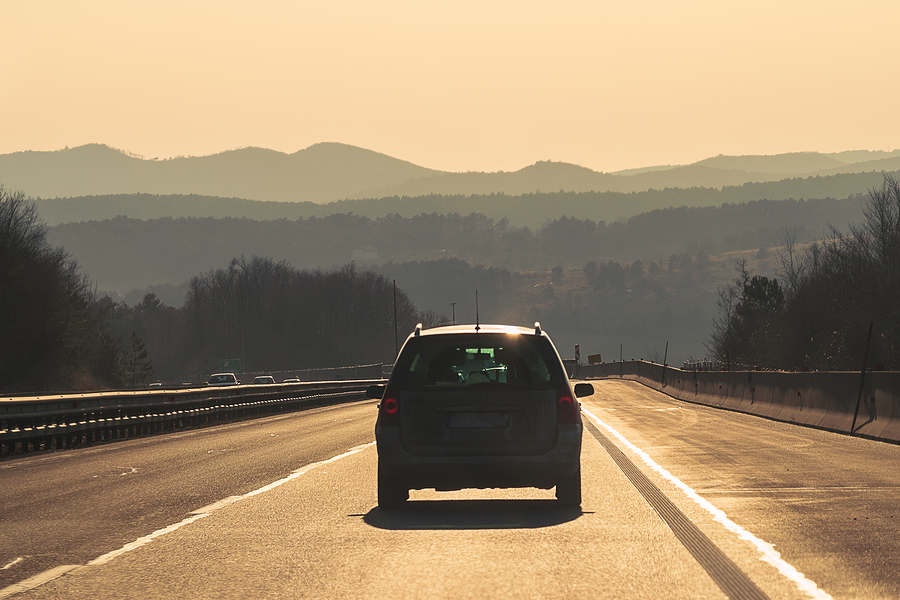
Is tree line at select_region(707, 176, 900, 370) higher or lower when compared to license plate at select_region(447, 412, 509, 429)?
higher

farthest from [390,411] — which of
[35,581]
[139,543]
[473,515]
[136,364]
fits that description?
[136,364]

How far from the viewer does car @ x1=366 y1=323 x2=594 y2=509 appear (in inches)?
397

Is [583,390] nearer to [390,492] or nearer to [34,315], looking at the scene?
[390,492]

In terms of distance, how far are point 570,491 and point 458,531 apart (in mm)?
1745

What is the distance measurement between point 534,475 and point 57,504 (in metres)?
5.17

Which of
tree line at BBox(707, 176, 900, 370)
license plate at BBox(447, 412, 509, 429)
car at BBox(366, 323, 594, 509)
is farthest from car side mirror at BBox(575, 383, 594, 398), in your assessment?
tree line at BBox(707, 176, 900, 370)

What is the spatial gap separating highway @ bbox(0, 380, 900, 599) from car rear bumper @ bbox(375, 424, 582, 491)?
1.15ft

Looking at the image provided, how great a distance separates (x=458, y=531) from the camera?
30.1ft

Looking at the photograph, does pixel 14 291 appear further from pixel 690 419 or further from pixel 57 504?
pixel 57 504

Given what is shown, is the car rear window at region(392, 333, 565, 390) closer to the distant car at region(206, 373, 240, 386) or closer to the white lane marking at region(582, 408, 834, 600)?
the white lane marking at region(582, 408, 834, 600)

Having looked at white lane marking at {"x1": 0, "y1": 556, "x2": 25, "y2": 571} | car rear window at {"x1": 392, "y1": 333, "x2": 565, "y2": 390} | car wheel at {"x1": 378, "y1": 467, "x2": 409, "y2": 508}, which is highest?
car rear window at {"x1": 392, "y1": 333, "x2": 565, "y2": 390}

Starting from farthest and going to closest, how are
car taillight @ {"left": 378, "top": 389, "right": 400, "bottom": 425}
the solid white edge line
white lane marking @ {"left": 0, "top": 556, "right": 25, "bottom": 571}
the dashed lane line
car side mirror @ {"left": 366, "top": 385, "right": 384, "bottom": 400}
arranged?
car side mirror @ {"left": 366, "top": 385, "right": 384, "bottom": 400} < car taillight @ {"left": 378, "top": 389, "right": 400, "bottom": 425} < white lane marking @ {"left": 0, "top": 556, "right": 25, "bottom": 571} < the dashed lane line < the solid white edge line

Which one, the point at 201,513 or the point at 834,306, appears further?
the point at 834,306

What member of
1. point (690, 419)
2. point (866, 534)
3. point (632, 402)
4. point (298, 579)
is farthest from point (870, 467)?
point (632, 402)
